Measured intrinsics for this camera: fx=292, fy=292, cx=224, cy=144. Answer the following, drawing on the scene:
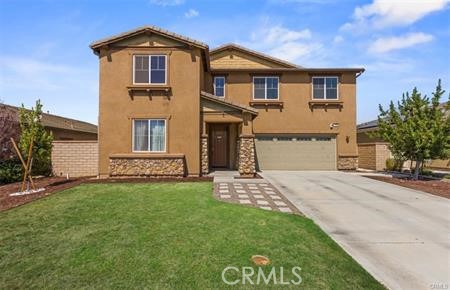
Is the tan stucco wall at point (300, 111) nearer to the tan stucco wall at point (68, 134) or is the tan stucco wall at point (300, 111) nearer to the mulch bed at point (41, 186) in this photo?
the mulch bed at point (41, 186)

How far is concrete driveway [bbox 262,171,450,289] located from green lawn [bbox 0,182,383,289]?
501 millimetres

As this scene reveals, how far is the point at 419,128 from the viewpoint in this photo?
1462cm

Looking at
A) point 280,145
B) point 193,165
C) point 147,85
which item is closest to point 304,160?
point 280,145

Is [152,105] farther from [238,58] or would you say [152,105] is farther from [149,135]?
[238,58]

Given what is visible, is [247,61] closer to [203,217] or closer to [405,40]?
[405,40]

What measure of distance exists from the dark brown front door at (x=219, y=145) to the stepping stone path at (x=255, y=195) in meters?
5.86

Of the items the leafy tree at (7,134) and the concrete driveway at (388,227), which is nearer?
the concrete driveway at (388,227)

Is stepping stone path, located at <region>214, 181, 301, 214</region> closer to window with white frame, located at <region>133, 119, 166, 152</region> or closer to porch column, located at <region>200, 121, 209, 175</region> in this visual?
porch column, located at <region>200, 121, 209, 175</region>

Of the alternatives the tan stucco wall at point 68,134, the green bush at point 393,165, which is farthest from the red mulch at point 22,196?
the green bush at point 393,165

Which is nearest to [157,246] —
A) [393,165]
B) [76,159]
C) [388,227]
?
[388,227]

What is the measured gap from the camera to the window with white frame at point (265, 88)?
20.0 m

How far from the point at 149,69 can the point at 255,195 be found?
8.77 meters

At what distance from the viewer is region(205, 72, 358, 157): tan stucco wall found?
65.0ft

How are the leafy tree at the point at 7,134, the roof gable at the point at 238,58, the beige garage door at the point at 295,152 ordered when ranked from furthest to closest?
the roof gable at the point at 238,58
the beige garage door at the point at 295,152
the leafy tree at the point at 7,134
